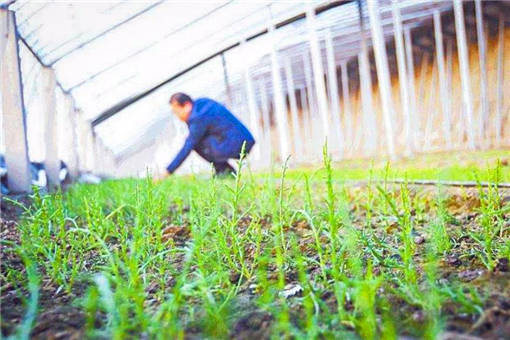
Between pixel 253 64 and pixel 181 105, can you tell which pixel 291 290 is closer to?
pixel 181 105

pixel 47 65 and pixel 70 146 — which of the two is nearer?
pixel 47 65

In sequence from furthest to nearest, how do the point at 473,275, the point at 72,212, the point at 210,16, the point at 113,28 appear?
1. the point at 210,16
2. the point at 113,28
3. the point at 72,212
4. the point at 473,275

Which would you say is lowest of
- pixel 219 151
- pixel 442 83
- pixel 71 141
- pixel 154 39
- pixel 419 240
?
pixel 419 240

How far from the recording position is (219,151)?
423cm

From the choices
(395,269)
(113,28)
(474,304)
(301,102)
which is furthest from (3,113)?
(301,102)

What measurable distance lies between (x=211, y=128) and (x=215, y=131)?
2.0 inches

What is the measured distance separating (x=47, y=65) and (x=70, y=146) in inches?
80.7

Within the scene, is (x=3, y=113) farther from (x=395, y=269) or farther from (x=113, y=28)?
(x=395, y=269)

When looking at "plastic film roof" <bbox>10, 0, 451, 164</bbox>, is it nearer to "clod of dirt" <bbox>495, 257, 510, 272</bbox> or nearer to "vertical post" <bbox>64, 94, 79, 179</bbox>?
"vertical post" <bbox>64, 94, 79, 179</bbox>

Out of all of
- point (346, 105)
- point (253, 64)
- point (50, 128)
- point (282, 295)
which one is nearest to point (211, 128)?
point (50, 128)

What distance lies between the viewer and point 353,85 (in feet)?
33.0

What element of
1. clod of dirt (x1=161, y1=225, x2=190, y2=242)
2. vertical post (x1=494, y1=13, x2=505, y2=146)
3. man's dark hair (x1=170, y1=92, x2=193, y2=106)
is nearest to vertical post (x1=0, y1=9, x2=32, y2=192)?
man's dark hair (x1=170, y1=92, x2=193, y2=106)

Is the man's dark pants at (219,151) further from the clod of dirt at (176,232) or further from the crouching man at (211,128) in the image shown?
the clod of dirt at (176,232)

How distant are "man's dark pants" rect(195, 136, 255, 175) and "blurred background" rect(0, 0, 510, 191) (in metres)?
0.16
